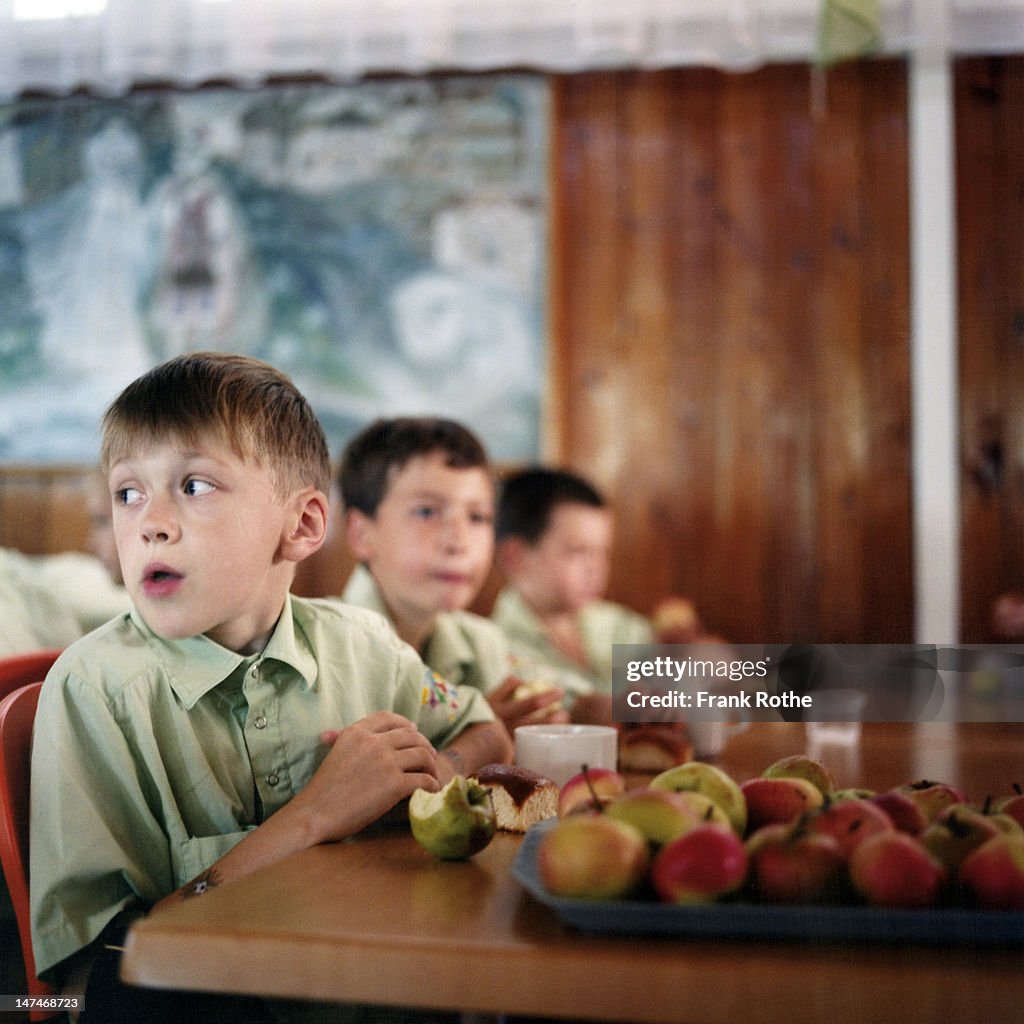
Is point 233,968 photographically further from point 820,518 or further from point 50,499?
point 820,518

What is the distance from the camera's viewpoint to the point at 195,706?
56 cm

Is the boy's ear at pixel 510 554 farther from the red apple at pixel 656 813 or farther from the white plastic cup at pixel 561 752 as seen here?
the red apple at pixel 656 813

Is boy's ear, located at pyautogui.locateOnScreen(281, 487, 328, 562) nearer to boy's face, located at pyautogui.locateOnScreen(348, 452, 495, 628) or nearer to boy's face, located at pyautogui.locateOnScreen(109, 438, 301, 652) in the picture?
boy's face, located at pyautogui.locateOnScreen(109, 438, 301, 652)

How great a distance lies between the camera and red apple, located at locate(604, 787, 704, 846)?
0.41 metres

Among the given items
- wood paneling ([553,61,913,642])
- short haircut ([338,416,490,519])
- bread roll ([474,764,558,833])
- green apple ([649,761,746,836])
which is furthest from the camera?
wood paneling ([553,61,913,642])

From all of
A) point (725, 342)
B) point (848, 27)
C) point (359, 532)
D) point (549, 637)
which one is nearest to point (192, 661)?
point (359, 532)

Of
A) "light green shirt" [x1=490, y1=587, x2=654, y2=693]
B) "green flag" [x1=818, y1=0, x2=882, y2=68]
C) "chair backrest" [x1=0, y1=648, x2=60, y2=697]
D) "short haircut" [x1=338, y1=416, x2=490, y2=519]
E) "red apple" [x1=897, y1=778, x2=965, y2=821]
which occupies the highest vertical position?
"green flag" [x1=818, y1=0, x2=882, y2=68]

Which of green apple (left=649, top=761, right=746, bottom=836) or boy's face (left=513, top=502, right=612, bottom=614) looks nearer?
green apple (left=649, top=761, right=746, bottom=836)

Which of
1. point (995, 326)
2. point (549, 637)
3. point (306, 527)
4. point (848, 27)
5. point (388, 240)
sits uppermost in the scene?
point (388, 240)

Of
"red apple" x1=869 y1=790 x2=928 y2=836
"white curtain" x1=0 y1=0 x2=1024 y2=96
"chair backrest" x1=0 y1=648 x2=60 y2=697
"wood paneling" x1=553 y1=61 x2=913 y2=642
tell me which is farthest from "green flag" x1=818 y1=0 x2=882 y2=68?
"wood paneling" x1=553 y1=61 x2=913 y2=642

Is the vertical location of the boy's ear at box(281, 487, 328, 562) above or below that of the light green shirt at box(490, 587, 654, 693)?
above

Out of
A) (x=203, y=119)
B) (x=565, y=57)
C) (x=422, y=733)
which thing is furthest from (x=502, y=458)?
(x=422, y=733)

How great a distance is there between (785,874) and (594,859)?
0.23 ft

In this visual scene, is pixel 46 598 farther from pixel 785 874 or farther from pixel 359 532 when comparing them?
pixel 785 874
